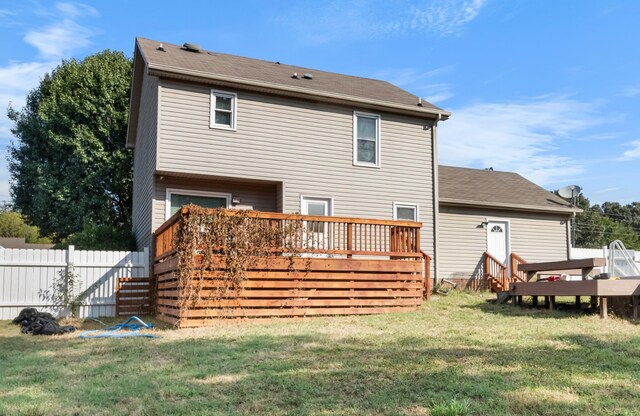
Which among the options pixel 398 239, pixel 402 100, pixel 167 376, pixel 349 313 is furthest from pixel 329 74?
pixel 167 376

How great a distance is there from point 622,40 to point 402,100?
18.3ft

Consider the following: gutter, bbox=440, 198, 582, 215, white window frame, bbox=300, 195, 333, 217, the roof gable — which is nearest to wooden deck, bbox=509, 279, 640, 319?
white window frame, bbox=300, 195, 333, 217

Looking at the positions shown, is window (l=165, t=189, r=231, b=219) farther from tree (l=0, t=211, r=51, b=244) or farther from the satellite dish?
tree (l=0, t=211, r=51, b=244)

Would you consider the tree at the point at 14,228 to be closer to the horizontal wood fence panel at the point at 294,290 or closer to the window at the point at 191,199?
the window at the point at 191,199

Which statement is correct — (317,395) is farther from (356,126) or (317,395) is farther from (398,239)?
(356,126)

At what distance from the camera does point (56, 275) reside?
1145 centimetres

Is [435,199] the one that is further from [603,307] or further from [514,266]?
[603,307]

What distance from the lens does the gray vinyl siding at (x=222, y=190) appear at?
1274cm

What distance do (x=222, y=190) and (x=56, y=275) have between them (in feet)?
13.7

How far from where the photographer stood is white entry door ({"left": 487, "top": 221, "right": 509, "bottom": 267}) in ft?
55.5

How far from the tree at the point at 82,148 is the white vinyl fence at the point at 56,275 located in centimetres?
1047

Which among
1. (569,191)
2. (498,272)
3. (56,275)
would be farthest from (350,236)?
(569,191)

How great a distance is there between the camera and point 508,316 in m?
9.53

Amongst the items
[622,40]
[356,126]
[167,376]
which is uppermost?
[622,40]
